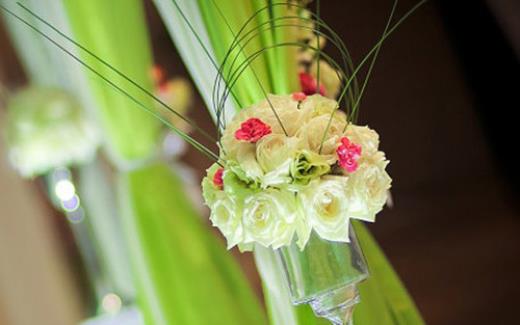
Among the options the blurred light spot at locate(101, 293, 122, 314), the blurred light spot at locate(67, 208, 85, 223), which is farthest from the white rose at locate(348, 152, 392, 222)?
the blurred light spot at locate(67, 208, 85, 223)

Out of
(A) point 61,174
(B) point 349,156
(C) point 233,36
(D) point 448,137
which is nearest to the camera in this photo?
(B) point 349,156

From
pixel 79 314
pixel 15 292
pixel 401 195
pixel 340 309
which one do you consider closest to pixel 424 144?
pixel 401 195

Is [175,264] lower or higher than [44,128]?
lower

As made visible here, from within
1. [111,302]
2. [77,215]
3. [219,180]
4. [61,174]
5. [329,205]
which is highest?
[61,174]

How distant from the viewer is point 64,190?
10.6 feet

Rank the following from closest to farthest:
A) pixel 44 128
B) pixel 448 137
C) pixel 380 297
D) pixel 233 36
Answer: pixel 233 36 → pixel 380 297 → pixel 44 128 → pixel 448 137

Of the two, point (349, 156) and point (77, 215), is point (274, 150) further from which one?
point (77, 215)

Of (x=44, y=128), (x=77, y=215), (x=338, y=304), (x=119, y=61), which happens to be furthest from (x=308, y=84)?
(x=77, y=215)

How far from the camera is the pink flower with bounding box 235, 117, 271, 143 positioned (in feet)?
4.23

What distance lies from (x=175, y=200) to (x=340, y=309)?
1.01 metres

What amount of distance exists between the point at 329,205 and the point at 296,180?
0.07 metres

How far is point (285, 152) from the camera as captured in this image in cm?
128

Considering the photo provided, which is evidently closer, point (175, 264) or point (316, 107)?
point (316, 107)

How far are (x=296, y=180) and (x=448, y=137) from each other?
9.45ft
